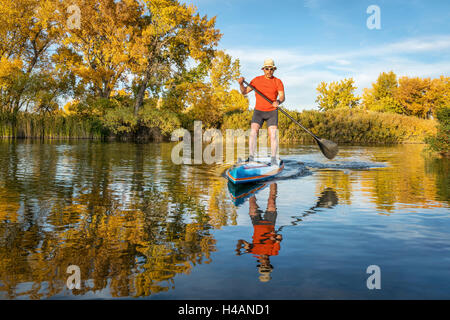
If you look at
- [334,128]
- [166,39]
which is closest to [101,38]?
[166,39]

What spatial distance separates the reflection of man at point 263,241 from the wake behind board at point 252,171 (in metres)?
2.89

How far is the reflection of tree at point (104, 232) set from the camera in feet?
12.2

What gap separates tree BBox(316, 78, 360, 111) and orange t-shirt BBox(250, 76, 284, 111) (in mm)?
58031

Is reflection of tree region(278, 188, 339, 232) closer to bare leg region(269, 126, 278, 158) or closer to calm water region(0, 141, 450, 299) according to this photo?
calm water region(0, 141, 450, 299)

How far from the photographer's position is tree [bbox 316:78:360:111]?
6844 cm

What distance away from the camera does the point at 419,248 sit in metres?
4.85

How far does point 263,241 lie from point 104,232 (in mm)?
2105

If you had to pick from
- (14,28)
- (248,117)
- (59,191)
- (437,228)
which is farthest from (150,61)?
(437,228)

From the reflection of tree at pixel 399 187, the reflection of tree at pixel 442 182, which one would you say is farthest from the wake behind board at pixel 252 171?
the reflection of tree at pixel 442 182

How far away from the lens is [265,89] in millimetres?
12562

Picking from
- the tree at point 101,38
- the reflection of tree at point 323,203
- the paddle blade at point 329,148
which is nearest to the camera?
the reflection of tree at point 323,203

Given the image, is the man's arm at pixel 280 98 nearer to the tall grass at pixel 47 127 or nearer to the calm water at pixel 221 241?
the calm water at pixel 221 241
